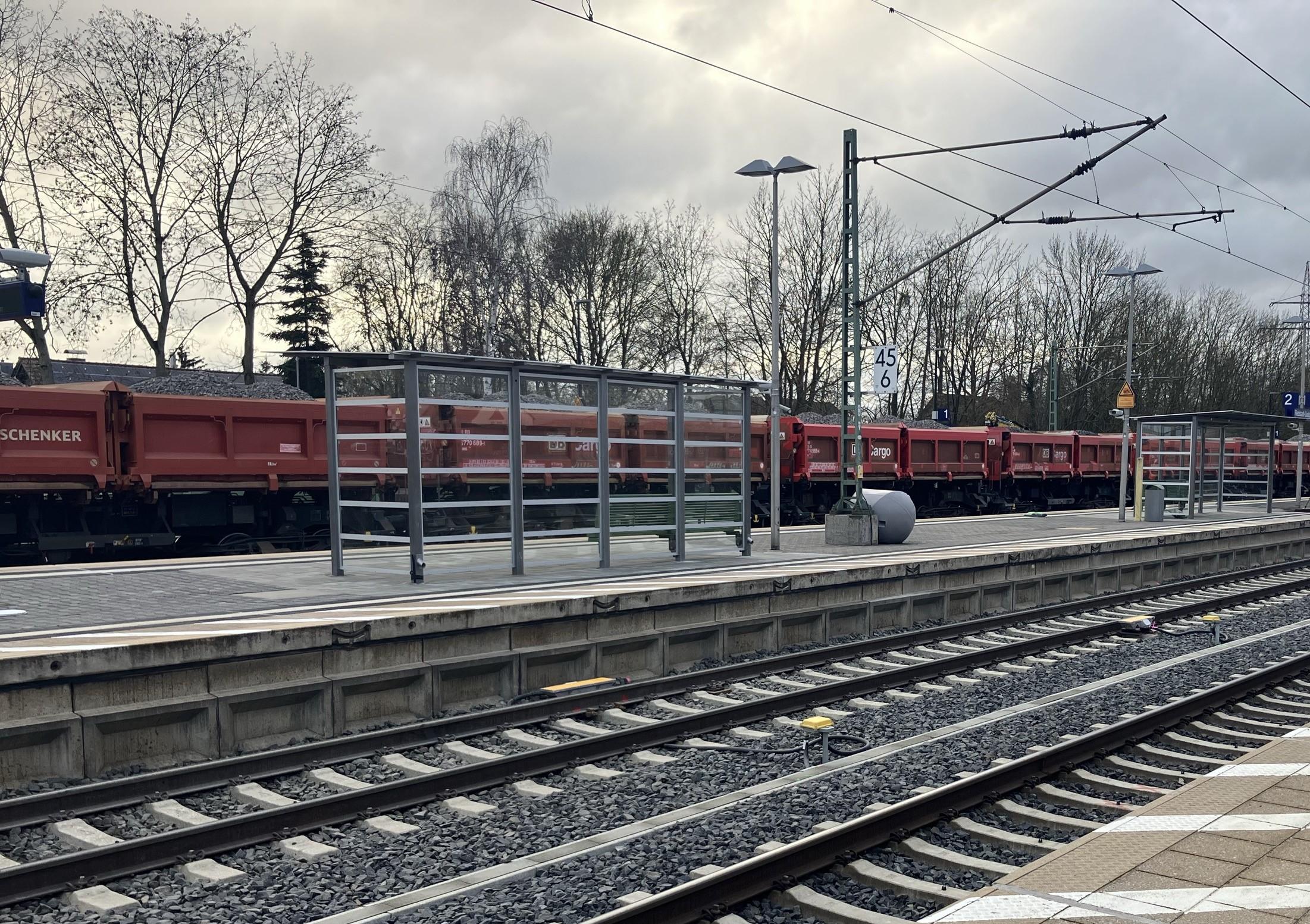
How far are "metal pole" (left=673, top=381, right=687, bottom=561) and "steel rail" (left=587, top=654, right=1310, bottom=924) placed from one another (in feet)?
22.4

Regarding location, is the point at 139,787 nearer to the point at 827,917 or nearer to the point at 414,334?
the point at 827,917

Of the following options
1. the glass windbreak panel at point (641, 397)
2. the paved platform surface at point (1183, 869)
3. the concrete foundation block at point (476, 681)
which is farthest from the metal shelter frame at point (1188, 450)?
the paved platform surface at point (1183, 869)

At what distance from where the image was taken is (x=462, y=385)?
476 inches

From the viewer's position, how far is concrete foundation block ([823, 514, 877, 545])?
18.9 m

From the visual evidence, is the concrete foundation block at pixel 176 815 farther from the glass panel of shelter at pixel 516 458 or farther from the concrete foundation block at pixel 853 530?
the concrete foundation block at pixel 853 530

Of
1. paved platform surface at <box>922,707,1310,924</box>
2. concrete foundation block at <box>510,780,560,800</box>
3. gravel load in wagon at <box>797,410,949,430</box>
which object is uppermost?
gravel load in wagon at <box>797,410,949,430</box>

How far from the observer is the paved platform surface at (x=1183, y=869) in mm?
4215

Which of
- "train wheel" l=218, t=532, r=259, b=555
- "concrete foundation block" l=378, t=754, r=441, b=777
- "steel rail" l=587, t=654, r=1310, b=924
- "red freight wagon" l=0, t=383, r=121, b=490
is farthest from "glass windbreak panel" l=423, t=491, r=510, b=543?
"train wheel" l=218, t=532, r=259, b=555

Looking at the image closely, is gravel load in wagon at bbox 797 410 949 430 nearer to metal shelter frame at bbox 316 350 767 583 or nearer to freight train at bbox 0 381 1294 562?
freight train at bbox 0 381 1294 562

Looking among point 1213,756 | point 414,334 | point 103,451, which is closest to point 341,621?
point 1213,756

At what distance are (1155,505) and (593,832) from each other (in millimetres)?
24556

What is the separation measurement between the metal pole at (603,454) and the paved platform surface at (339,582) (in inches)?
25.9

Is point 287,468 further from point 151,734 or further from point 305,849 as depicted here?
point 305,849

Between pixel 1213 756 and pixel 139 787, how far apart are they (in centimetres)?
702
